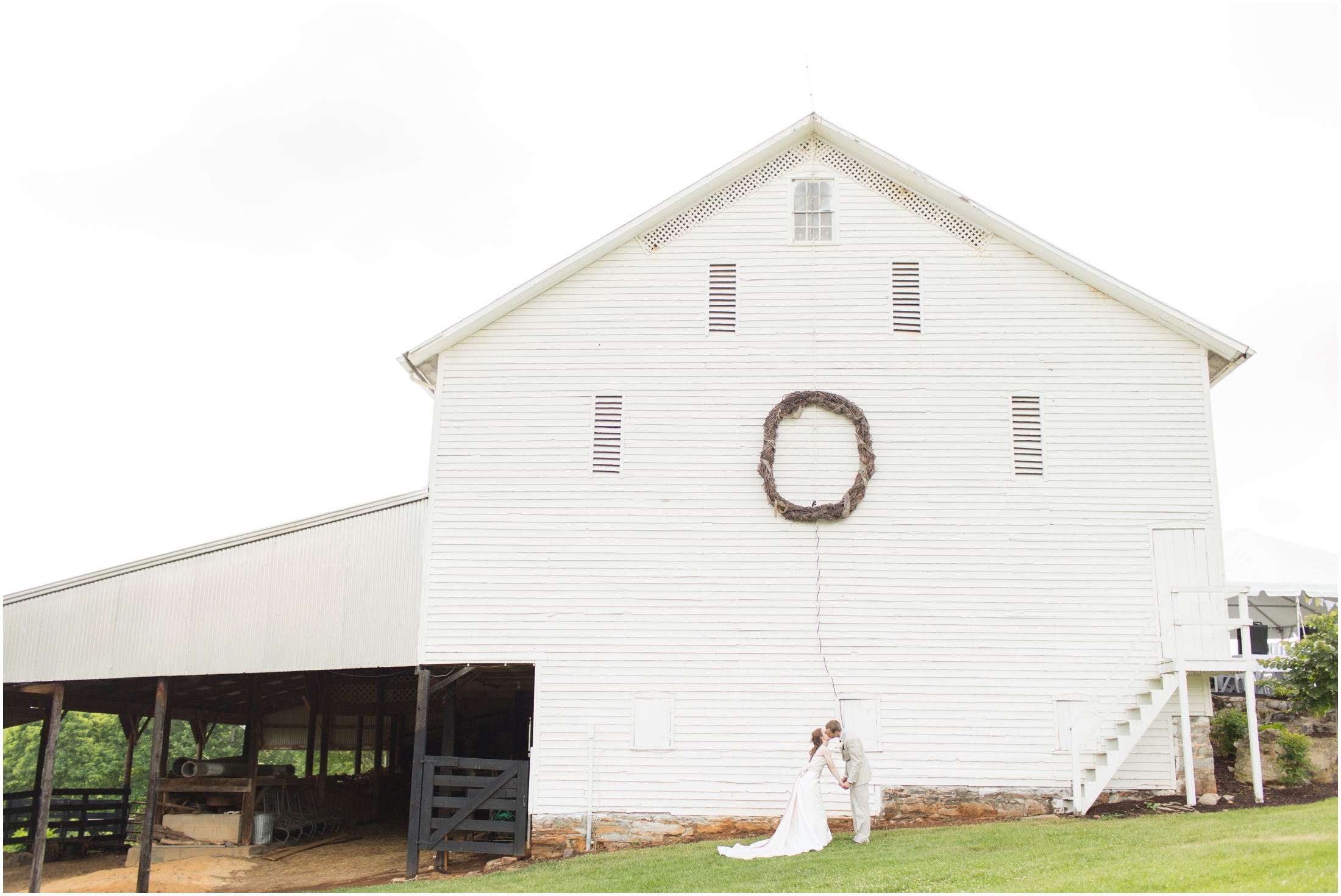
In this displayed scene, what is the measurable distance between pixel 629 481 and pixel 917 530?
169 inches

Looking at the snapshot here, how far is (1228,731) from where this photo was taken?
596 inches

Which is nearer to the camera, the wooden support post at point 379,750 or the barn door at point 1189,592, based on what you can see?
the barn door at point 1189,592

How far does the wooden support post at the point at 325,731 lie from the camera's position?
20.8 metres

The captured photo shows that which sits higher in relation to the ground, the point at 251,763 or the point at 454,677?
the point at 454,677

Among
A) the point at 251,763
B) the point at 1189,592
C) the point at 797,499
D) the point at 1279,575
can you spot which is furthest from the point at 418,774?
the point at 1279,575

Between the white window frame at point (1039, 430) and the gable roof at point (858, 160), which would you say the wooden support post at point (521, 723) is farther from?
the white window frame at point (1039, 430)

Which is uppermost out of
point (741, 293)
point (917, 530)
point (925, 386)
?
point (741, 293)

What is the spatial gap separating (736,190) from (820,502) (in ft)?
17.1

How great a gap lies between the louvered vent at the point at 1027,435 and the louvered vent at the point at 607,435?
5875 mm

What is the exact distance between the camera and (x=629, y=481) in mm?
15336

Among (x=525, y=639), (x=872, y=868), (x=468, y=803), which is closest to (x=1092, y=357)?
(x=872, y=868)

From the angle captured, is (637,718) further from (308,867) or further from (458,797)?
(308,867)

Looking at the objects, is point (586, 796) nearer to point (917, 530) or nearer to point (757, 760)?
point (757, 760)

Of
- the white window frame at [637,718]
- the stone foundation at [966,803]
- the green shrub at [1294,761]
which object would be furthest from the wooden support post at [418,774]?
the green shrub at [1294,761]
